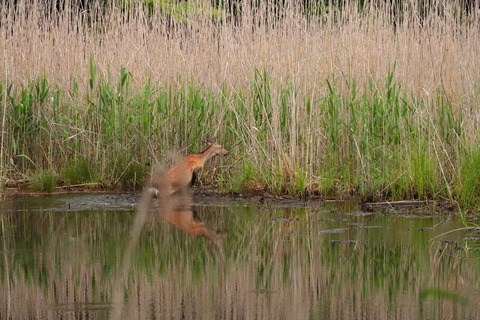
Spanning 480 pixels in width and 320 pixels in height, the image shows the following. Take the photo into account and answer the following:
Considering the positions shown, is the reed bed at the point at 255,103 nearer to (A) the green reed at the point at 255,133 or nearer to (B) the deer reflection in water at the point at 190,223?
(A) the green reed at the point at 255,133

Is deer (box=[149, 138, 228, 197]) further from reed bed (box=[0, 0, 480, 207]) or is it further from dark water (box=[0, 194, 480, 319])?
dark water (box=[0, 194, 480, 319])

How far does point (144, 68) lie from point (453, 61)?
3555mm

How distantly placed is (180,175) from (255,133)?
1.00 meters

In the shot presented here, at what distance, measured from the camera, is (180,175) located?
8141 millimetres

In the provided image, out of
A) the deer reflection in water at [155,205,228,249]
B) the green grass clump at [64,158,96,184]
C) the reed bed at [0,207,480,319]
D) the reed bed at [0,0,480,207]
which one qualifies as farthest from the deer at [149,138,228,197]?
the reed bed at [0,207,480,319]

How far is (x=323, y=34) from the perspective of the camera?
987 cm

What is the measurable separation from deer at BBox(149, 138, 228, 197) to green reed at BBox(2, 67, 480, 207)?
1.34 feet

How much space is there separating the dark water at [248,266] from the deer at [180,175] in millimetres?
981

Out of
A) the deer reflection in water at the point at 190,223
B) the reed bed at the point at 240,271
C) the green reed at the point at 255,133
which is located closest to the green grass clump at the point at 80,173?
the green reed at the point at 255,133

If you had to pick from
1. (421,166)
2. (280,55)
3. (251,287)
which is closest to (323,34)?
(280,55)

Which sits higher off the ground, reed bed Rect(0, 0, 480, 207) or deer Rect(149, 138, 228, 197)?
reed bed Rect(0, 0, 480, 207)

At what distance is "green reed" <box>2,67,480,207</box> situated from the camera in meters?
7.63

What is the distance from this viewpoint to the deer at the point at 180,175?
814 centimetres

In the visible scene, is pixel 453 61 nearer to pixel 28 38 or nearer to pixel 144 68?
pixel 144 68
